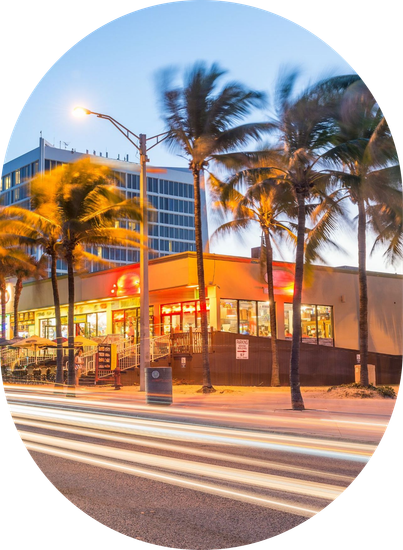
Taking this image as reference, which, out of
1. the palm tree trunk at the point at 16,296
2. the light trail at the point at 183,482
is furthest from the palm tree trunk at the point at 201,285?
the palm tree trunk at the point at 16,296

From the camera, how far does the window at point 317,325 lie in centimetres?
380

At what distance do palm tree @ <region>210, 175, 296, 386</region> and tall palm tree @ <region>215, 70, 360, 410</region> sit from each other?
0.09 metres

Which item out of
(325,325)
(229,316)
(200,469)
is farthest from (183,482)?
(229,316)

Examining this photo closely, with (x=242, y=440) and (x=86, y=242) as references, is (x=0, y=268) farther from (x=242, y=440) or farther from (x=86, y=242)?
(x=242, y=440)

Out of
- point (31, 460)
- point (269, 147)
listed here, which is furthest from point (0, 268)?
point (269, 147)

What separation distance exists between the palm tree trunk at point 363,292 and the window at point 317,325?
259 mm

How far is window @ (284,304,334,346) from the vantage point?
3799 millimetres

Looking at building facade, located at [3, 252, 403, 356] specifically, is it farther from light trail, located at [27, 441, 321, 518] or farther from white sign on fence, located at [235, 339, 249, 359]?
light trail, located at [27, 441, 321, 518]

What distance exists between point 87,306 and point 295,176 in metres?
1.98

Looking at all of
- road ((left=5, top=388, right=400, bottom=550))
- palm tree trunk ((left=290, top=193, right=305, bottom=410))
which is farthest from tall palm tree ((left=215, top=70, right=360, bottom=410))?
road ((left=5, top=388, right=400, bottom=550))

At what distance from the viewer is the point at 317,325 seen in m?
3.80

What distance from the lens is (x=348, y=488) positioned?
262 cm

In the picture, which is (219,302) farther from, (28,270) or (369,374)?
(28,270)

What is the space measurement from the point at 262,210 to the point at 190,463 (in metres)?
1.78
